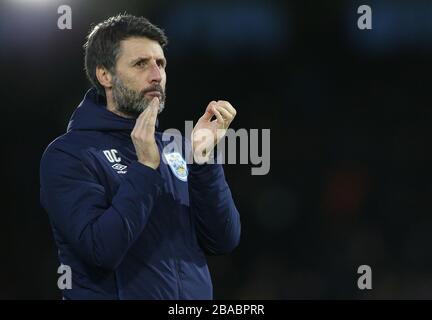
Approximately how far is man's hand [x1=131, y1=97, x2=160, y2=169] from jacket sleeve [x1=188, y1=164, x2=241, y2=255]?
0.16 metres

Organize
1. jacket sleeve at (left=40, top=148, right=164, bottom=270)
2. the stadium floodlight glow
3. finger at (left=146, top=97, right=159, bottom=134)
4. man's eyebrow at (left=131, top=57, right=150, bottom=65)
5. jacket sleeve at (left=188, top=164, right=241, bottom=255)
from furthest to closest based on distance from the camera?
1. the stadium floodlight glow
2. man's eyebrow at (left=131, top=57, right=150, bottom=65)
3. jacket sleeve at (left=188, top=164, right=241, bottom=255)
4. finger at (left=146, top=97, right=159, bottom=134)
5. jacket sleeve at (left=40, top=148, right=164, bottom=270)

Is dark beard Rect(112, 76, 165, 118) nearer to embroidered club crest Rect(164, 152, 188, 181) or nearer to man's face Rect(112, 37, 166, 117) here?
man's face Rect(112, 37, 166, 117)

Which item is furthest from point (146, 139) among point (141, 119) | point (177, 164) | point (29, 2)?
point (29, 2)

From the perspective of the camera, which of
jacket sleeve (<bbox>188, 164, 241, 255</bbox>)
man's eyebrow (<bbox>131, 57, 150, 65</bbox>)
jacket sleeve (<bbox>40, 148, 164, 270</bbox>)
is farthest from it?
man's eyebrow (<bbox>131, 57, 150, 65</bbox>)

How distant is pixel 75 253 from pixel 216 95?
2905 mm

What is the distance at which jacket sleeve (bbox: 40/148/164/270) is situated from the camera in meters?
2.01

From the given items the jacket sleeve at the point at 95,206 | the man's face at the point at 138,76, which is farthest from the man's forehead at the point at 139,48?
the jacket sleeve at the point at 95,206

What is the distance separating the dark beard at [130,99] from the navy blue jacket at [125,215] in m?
0.04

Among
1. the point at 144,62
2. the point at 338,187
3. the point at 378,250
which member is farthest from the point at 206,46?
the point at 144,62

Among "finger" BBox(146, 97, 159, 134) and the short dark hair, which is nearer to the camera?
"finger" BBox(146, 97, 159, 134)

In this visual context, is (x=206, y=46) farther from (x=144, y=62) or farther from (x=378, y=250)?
(x=144, y=62)

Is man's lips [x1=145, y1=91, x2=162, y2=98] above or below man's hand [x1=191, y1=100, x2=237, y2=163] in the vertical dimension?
above

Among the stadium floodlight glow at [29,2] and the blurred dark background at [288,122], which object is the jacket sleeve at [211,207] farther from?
the stadium floodlight glow at [29,2]

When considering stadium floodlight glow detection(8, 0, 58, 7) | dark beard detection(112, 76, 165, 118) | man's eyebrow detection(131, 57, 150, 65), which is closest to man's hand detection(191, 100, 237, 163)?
dark beard detection(112, 76, 165, 118)
